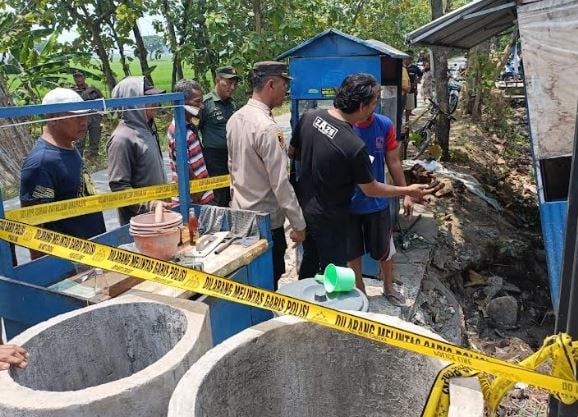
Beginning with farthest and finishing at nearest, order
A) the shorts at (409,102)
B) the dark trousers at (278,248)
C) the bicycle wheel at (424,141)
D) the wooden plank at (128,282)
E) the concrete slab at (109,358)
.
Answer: the bicycle wheel at (424,141) → the shorts at (409,102) → the dark trousers at (278,248) → the wooden plank at (128,282) → the concrete slab at (109,358)

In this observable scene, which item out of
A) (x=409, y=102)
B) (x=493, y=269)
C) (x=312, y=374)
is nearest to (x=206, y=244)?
(x=312, y=374)

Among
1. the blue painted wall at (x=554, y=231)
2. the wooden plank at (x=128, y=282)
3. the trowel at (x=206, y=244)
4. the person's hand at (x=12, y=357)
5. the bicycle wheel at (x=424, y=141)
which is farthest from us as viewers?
the bicycle wheel at (x=424, y=141)

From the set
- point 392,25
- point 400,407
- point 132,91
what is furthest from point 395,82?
point 392,25

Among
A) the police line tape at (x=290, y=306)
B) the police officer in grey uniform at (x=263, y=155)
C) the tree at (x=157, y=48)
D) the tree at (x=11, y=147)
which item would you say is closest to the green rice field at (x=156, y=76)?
the tree at (x=157, y=48)

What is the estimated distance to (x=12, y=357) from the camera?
2059mm

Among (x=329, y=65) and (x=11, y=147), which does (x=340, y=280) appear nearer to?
(x=329, y=65)

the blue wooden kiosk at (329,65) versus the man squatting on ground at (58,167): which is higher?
the blue wooden kiosk at (329,65)

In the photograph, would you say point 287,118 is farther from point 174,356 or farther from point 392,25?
point 174,356

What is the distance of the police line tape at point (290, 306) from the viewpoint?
1857 millimetres

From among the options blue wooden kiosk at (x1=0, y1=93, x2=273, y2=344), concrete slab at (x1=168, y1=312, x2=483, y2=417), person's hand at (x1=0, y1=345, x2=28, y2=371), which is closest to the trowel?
blue wooden kiosk at (x1=0, y1=93, x2=273, y2=344)

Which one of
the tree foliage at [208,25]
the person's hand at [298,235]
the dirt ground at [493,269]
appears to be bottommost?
the dirt ground at [493,269]

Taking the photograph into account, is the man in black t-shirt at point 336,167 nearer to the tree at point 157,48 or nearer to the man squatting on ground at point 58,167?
the man squatting on ground at point 58,167

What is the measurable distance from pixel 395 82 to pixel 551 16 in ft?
5.23

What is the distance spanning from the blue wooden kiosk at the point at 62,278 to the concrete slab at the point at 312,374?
2.34 feet
